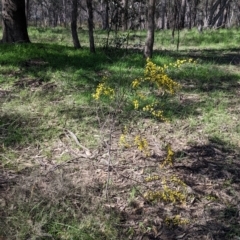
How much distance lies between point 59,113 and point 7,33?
180 inches

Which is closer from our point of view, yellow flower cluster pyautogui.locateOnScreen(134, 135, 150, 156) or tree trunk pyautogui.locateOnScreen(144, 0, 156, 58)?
yellow flower cluster pyautogui.locateOnScreen(134, 135, 150, 156)

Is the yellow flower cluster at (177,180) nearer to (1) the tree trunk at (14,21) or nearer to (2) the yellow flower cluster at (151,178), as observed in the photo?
(2) the yellow flower cluster at (151,178)

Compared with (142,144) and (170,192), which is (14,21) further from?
(170,192)

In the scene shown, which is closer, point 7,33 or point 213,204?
point 213,204

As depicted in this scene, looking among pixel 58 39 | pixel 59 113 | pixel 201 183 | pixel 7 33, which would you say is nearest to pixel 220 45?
pixel 58 39

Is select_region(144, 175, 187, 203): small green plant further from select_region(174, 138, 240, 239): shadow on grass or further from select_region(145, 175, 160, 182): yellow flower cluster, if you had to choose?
select_region(174, 138, 240, 239): shadow on grass

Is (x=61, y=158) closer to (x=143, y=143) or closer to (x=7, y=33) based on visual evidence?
(x=143, y=143)

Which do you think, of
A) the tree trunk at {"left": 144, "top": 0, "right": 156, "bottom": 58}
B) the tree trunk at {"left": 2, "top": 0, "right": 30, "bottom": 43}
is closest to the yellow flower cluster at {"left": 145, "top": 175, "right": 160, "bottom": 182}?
the tree trunk at {"left": 144, "top": 0, "right": 156, "bottom": 58}

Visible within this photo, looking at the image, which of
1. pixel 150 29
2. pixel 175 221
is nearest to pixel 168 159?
pixel 175 221

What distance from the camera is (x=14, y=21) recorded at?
27.4 ft

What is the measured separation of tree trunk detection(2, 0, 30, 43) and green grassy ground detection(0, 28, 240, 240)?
1871mm

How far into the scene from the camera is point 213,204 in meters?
3.23

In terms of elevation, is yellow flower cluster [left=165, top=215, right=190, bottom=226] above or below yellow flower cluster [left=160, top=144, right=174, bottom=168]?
below

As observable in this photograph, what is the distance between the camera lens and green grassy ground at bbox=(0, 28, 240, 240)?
2.86 m
